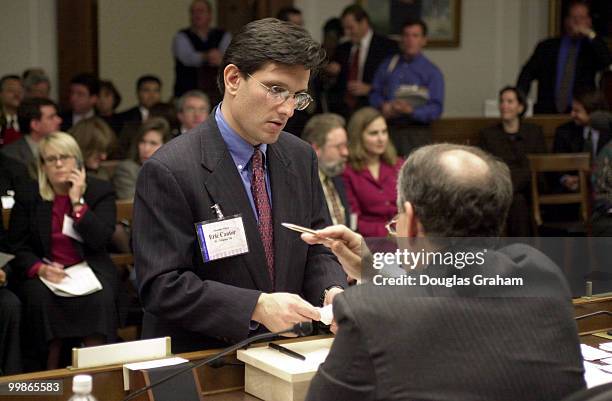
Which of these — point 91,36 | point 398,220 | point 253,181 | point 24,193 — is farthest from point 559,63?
point 398,220

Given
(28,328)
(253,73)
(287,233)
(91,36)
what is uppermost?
(91,36)

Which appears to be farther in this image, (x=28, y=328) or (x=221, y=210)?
(x=28, y=328)

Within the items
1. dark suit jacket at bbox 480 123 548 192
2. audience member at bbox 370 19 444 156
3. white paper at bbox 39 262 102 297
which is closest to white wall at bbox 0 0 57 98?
audience member at bbox 370 19 444 156

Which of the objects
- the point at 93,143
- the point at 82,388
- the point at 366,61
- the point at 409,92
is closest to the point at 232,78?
the point at 82,388

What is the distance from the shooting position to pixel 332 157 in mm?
5531

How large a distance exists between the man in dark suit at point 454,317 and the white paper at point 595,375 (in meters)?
0.49

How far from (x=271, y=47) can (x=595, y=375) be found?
3.57 ft

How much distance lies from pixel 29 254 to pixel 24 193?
0.30 m

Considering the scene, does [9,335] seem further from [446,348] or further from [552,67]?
[552,67]

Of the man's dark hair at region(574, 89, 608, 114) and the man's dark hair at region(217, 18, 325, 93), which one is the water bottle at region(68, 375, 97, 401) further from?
the man's dark hair at region(574, 89, 608, 114)

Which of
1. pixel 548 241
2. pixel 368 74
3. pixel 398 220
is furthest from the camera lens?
pixel 368 74

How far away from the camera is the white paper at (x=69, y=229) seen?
468 centimetres

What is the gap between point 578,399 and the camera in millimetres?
1407

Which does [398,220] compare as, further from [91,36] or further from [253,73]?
[91,36]
